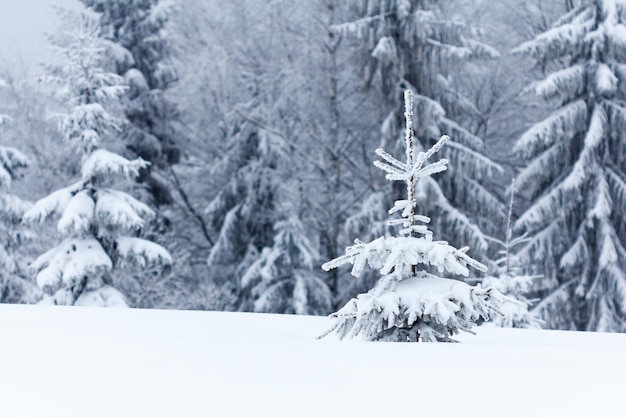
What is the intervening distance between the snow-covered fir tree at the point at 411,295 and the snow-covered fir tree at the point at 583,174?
508 inches

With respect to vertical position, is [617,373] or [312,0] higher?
[312,0]

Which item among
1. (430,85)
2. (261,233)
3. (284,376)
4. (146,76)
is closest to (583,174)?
(430,85)

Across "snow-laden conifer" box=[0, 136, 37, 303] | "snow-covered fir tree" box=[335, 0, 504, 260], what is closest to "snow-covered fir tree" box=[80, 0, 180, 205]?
"snow-laden conifer" box=[0, 136, 37, 303]

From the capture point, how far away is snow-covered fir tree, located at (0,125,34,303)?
59.0ft

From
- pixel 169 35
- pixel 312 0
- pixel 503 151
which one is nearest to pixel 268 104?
pixel 312 0

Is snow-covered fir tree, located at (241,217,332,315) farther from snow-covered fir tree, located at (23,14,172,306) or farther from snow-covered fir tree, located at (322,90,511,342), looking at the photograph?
snow-covered fir tree, located at (322,90,511,342)

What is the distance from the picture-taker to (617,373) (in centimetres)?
430

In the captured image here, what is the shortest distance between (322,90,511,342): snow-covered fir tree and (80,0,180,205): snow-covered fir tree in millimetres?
18899

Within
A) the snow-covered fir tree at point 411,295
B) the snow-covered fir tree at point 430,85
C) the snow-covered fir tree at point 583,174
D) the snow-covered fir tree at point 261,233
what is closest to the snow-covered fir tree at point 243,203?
the snow-covered fir tree at point 261,233

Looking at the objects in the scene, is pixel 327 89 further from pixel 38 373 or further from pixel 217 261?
pixel 38 373

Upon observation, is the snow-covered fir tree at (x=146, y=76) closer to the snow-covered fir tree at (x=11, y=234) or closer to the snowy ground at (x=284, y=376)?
the snow-covered fir tree at (x=11, y=234)

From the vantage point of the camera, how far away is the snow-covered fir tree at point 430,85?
2062 centimetres

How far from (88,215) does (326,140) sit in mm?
11175

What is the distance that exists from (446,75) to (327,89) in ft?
13.8
